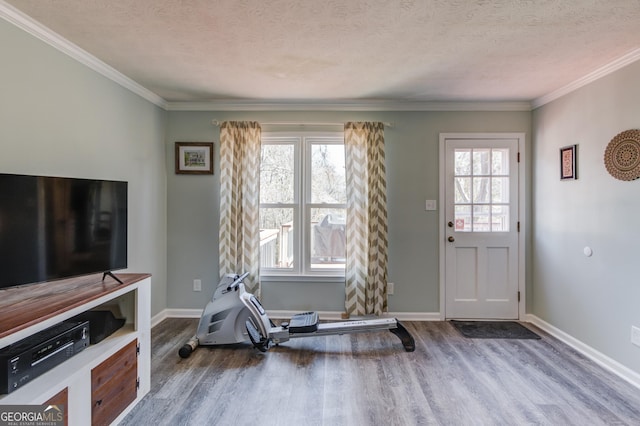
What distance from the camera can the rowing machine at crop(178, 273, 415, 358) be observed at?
2600 mm

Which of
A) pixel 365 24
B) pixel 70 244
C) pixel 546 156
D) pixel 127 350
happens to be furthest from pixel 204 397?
pixel 546 156

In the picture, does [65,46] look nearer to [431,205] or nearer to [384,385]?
[384,385]

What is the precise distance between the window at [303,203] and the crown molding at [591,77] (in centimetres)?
212

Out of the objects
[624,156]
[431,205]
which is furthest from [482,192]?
[624,156]

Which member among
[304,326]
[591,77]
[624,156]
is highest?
[591,77]

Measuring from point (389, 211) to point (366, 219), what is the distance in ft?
0.99

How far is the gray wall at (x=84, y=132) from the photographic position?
69.2 inches

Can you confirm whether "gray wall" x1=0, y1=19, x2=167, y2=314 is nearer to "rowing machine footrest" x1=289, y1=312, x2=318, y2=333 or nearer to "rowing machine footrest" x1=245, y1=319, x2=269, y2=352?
"rowing machine footrest" x1=245, y1=319, x2=269, y2=352

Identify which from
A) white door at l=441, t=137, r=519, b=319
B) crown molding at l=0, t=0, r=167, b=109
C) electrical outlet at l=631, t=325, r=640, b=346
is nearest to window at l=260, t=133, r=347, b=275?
white door at l=441, t=137, r=519, b=319

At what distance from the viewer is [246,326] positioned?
2607 mm

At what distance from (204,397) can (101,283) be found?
101 centimetres

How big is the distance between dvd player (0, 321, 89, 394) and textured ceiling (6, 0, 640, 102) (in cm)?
178

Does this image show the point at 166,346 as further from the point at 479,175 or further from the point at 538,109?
the point at 538,109

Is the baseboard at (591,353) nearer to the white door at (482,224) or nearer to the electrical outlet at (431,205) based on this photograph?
the white door at (482,224)
